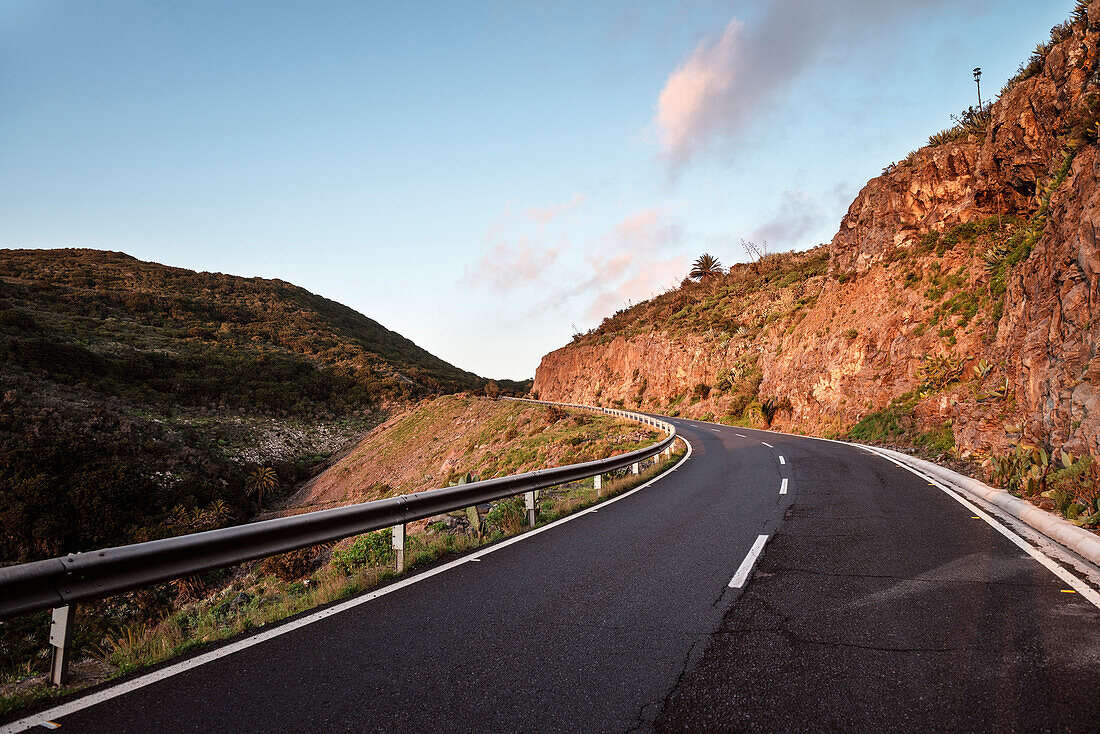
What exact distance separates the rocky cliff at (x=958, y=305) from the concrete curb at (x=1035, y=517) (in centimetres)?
131

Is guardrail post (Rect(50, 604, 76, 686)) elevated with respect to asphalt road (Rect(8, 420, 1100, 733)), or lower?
elevated

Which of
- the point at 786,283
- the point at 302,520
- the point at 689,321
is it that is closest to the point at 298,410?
the point at 689,321

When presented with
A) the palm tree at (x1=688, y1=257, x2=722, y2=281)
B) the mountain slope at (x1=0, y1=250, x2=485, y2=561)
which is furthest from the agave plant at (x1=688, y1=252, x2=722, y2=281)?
the mountain slope at (x1=0, y1=250, x2=485, y2=561)

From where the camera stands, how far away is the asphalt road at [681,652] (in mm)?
2658

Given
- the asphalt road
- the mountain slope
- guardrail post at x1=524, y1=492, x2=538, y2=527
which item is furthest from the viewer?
the mountain slope

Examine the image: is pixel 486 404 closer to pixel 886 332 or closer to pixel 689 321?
pixel 689 321

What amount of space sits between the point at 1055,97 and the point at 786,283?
30389mm

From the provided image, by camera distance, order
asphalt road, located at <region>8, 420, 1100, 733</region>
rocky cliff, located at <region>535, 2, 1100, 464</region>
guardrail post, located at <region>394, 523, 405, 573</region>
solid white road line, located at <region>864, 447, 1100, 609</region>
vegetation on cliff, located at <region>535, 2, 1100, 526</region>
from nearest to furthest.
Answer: asphalt road, located at <region>8, 420, 1100, 733</region> < solid white road line, located at <region>864, 447, 1100, 609</region> < guardrail post, located at <region>394, 523, 405, 573</region> < vegetation on cliff, located at <region>535, 2, 1100, 526</region> < rocky cliff, located at <region>535, 2, 1100, 464</region>

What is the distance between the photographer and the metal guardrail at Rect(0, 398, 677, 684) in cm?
312

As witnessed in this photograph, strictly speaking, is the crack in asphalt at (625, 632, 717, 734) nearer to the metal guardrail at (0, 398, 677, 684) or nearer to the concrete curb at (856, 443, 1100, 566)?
the metal guardrail at (0, 398, 677, 684)

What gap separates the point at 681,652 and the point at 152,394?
54.1 meters

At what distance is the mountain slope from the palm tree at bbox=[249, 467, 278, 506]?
0.63 m

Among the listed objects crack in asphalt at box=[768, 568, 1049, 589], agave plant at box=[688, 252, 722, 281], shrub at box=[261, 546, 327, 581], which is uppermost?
agave plant at box=[688, 252, 722, 281]

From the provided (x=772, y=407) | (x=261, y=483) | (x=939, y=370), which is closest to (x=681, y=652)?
(x=939, y=370)
